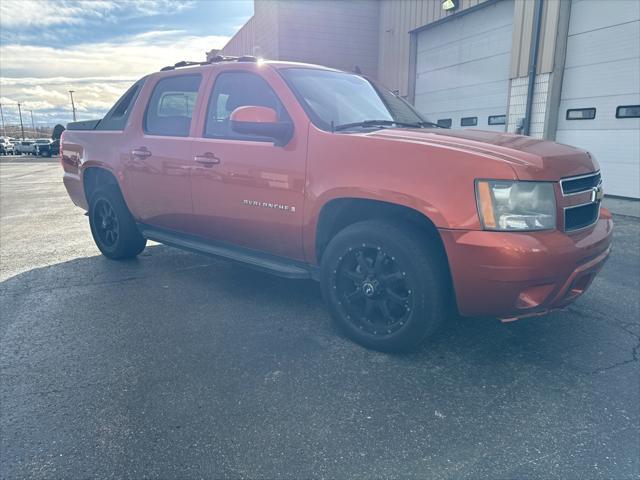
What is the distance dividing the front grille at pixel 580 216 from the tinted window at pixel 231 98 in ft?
6.68

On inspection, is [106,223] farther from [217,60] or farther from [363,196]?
[363,196]

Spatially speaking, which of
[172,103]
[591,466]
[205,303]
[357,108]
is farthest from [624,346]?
[172,103]

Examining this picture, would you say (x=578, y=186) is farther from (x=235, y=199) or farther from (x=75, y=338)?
(x=75, y=338)

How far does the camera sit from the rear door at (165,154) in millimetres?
3943

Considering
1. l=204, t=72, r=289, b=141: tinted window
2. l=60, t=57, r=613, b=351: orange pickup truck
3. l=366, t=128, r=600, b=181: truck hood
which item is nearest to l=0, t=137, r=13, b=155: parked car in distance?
l=60, t=57, r=613, b=351: orange pickup truck

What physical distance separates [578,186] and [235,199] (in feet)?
7.43

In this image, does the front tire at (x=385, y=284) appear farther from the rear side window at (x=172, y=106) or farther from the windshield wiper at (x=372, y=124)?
the rear side window at (x=172, y=106)

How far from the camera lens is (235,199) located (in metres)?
3.54

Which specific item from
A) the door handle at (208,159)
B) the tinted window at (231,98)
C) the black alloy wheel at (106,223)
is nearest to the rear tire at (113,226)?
the black alloy wheel at (106,223)

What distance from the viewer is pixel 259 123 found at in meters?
3.10

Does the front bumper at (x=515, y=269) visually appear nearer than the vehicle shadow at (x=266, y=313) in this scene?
Yes

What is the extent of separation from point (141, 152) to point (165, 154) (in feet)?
1.30

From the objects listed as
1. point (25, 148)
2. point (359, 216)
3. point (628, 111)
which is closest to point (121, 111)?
point (359, 216)

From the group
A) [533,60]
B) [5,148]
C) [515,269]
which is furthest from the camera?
[5,148]
